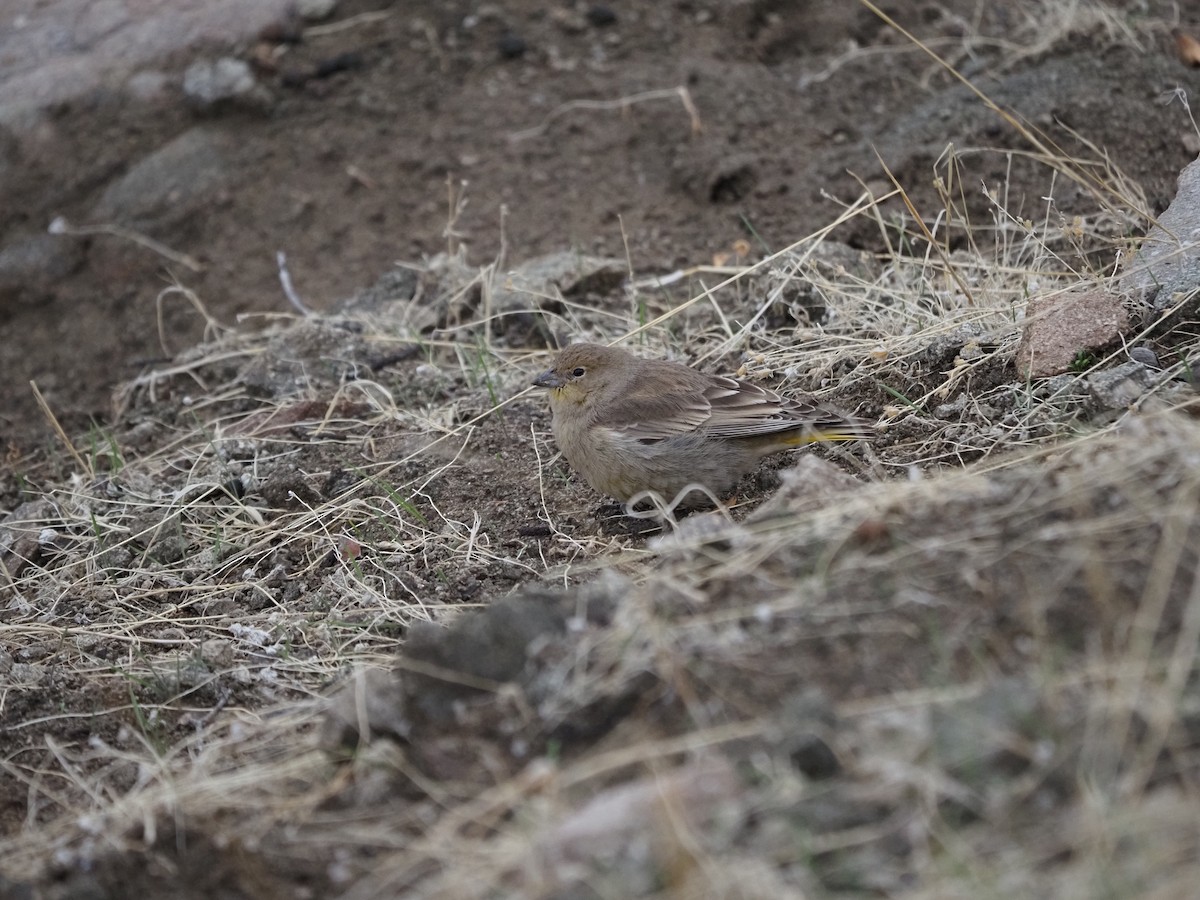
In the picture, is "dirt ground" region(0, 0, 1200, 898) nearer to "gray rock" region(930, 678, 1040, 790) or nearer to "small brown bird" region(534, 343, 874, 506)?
"gray rock" region(930, 678, 1040, 790)

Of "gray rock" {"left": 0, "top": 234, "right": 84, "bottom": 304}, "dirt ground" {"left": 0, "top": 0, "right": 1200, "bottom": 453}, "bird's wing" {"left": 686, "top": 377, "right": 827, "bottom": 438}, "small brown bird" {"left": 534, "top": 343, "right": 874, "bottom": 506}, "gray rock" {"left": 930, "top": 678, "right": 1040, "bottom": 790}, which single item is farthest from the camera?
"gray rock" {"left": 0, "top": 234, "right": 84, "bottom": 304}

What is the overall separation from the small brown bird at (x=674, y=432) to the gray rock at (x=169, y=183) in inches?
159

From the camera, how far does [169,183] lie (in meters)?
9.08

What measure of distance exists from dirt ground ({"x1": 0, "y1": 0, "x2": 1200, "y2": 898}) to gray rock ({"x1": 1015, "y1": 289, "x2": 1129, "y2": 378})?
156 millimetres

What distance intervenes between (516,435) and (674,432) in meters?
0.99

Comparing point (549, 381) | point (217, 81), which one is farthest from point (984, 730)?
point (217, 81)

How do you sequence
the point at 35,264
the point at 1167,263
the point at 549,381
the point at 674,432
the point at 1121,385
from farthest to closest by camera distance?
the point at 35,264 < the point at 549,381 < the point at 674,432 < the point at 1167,263 < the point at 1121,385

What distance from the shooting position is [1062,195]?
24.6 feet

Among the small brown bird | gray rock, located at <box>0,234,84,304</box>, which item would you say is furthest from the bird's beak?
gray rock, located at <box>0,234,84,304</box>

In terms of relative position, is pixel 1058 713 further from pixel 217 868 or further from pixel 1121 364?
pixel 1121 364

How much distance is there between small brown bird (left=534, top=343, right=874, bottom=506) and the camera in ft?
19.5

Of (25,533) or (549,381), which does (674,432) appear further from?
(25,533)

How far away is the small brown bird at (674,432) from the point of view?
5.93 meters

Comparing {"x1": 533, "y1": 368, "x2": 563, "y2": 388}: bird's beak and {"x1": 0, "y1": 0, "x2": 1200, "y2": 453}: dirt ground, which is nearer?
{"x1": 533, "y1": 368, "x2": 563, "y2": 388}: bird's beak
